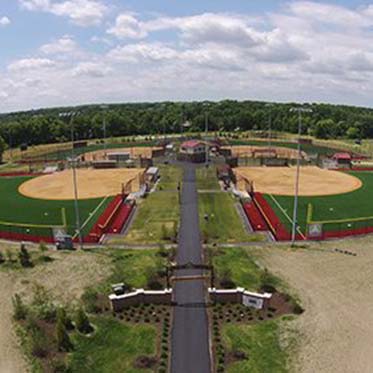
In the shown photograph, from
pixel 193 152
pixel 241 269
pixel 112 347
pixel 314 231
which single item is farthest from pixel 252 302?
pixel 193 152

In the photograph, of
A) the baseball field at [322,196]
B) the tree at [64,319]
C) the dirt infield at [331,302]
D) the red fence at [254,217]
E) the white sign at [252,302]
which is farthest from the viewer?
the baseball field at [322,196]

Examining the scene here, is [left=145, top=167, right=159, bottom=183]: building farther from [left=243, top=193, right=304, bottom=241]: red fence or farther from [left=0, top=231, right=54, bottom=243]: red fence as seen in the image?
[left=0, top=231, right=54, bottom=243]: red fence

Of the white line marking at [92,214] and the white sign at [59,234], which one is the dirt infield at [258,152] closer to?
the white line marking at [92,214]

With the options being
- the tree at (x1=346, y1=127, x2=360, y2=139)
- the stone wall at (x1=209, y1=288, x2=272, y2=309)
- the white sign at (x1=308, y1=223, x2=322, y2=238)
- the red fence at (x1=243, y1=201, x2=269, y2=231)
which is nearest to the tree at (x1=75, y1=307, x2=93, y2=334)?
the stone wall at (x1=209, y1=288, x2=272, y2=309)

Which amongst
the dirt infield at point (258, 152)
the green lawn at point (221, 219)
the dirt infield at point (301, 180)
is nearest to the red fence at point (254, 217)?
the green lawn at point (221, 219)

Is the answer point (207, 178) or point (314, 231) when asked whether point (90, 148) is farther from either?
point (314, 231)

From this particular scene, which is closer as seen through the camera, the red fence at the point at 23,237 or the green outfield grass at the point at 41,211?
the red fence at the point at 23,237
